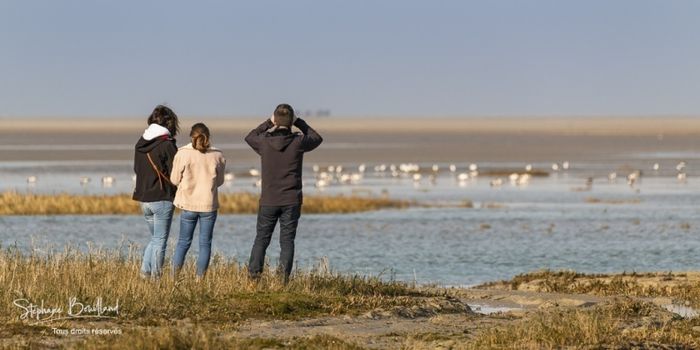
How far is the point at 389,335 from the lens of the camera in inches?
522

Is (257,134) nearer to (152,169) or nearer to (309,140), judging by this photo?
(309,140)

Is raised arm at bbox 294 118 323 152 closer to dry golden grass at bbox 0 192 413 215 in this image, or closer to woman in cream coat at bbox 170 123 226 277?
woman in cream coat at bbox 170 123 226 277

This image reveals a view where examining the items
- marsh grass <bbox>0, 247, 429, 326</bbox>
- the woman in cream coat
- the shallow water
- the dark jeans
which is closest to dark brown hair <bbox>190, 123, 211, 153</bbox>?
the woman in cream coat

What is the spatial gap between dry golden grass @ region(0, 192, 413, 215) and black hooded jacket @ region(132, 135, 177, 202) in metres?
Result: 23.5

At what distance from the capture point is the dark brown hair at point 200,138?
1562 centimetres

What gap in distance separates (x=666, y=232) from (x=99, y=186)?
2672 cm

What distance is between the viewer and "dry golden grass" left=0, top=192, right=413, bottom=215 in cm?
3891

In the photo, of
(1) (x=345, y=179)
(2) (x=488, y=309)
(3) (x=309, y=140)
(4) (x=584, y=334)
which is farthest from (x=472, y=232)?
(1) (x=345, y=179)

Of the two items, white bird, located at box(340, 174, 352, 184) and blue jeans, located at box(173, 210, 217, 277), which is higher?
blue jeans, located at box(173, 210, 217, 277)

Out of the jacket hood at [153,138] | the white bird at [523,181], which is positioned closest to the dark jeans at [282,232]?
the jacket hood at [153,138]

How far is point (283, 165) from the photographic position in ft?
51.0

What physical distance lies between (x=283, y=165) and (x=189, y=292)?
1737 millimetres

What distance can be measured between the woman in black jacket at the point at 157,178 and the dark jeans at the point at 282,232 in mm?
993

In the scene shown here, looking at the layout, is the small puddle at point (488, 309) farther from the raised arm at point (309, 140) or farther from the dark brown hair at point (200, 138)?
the dark brown hair at point (200, 138)
